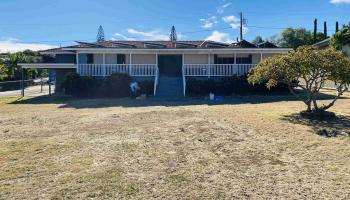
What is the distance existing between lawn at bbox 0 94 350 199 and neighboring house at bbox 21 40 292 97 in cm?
1158

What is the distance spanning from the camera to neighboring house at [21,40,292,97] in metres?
24.0

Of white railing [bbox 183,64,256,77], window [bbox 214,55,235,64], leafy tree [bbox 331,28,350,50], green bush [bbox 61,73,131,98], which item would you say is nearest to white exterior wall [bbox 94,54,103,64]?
green bush [bbox 61,73,131,98]

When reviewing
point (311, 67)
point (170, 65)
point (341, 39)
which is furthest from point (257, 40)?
point (311, 67)

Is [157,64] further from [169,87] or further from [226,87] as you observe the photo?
[226,87]

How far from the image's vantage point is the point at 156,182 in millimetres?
5809

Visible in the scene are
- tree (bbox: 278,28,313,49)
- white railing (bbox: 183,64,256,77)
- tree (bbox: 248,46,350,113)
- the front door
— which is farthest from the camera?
tree (bbox: 278,28,313,49)

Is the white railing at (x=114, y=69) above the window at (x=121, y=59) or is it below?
below

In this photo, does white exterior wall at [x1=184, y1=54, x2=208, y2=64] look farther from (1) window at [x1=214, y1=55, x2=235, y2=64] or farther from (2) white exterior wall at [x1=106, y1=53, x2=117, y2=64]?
(2) white exterior wall at [x1=106, y1=53, x2=117, y2=64]

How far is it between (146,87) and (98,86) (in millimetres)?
3332

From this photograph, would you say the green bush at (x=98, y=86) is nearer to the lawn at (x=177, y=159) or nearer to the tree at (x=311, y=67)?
the lawn at (x=177, y=159)

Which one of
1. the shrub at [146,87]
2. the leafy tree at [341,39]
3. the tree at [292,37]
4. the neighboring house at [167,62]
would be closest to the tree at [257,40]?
the tree at [292,37]

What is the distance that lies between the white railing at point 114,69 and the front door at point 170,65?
2905 millimetres

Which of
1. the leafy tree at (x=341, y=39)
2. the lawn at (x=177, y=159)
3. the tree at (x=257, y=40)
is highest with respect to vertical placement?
the tree at (x=257, y=40)

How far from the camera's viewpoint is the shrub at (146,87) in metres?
22.2
